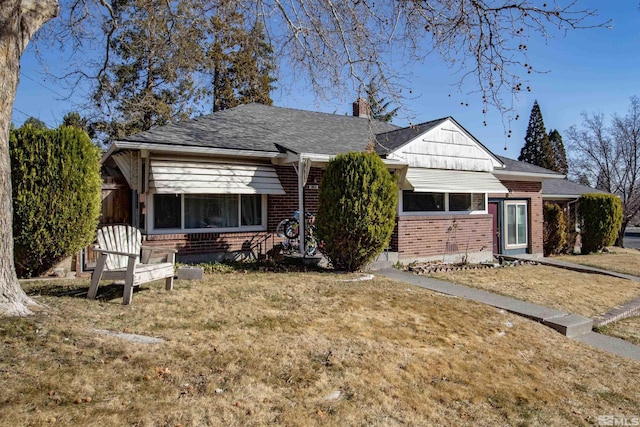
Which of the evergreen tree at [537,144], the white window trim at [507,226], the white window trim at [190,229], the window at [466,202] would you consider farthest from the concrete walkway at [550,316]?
the evergreen tree at [537,144]

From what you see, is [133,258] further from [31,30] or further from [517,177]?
[517,177]

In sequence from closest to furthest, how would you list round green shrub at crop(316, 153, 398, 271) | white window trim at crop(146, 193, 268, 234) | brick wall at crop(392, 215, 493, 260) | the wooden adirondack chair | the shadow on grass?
1. the wooden adirondack chair
2. the shadow on grass
3. round green shrub at crop(316, 153, 398, 271)
4. white window trim at crop(146, 193, 268, 234)
5. brick wall at crop(392, 215, 493, 260)

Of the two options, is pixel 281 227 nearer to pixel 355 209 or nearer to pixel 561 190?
pixel 355 209

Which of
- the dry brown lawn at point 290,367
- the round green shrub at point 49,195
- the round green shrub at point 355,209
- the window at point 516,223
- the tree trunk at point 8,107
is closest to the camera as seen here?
the dry brown lawn at point 290,367

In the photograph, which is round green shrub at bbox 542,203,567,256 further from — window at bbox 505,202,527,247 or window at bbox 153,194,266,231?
window at bbox 153,194,266,231

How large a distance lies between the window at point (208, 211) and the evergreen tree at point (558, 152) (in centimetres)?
3197

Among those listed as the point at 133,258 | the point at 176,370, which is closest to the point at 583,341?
the point at 176,370

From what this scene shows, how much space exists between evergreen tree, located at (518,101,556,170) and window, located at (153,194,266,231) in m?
30.6

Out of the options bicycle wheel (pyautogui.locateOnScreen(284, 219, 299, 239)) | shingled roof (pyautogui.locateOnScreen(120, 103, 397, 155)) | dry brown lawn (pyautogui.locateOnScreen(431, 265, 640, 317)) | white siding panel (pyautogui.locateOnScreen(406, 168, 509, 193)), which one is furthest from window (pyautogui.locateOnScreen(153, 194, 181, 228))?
dry brown lawn (pyautogui.locateOnScreen(431, 265, 640, 317))

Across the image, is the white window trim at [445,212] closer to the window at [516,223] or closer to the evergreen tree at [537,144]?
the window at [516,223]

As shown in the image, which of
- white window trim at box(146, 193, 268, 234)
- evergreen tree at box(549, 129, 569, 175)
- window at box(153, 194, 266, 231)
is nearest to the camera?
white window trim at box(146, 193, 268, 234)

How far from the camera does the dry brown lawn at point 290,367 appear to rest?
3.28 metres

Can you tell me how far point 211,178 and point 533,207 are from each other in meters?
12.3

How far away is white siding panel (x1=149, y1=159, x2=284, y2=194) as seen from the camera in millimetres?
9289
